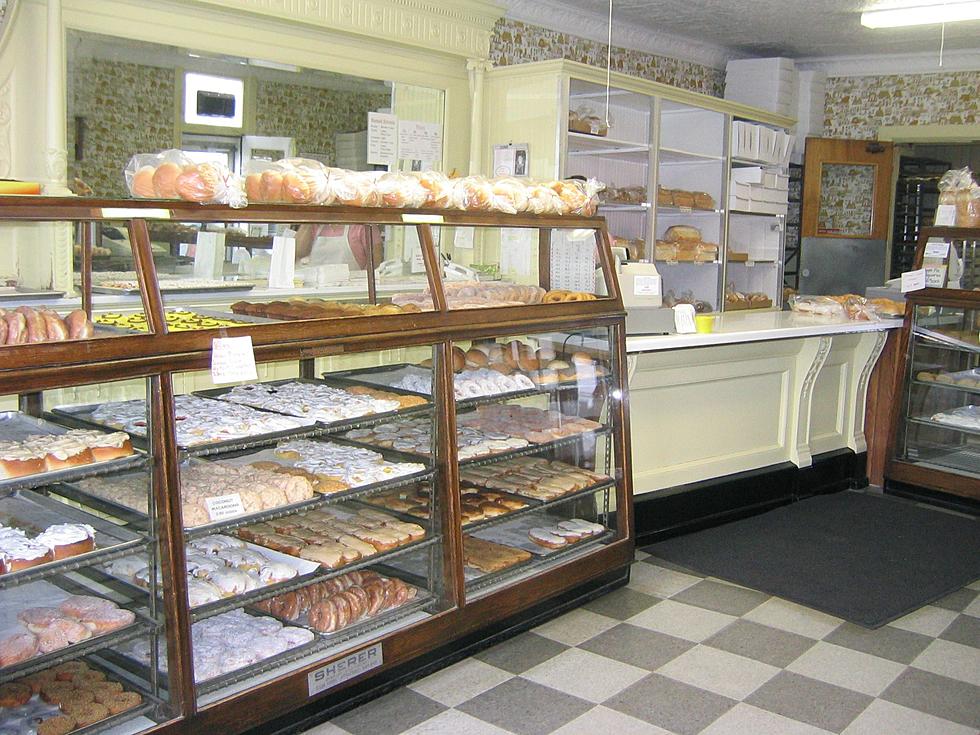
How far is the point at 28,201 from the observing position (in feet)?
7.07

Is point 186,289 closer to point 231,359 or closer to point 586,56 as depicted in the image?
point 231,359

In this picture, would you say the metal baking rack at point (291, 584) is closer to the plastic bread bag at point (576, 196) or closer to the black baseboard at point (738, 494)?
the plastic bread bag at point (576, 196)

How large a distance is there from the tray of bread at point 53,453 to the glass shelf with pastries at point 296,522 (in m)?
0.16

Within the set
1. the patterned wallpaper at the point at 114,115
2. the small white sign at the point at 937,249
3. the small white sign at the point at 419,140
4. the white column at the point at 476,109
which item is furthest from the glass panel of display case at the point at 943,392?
the patterned wallpaper at the point at 114,115

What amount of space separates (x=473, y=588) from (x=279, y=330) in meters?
1.22

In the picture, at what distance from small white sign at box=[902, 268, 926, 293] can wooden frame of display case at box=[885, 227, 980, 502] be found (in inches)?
2.9

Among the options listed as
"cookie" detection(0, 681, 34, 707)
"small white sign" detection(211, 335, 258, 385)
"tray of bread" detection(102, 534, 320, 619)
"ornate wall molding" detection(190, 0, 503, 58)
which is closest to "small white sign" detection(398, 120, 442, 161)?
"ornate wall molding" detection(190, 0, 503, 58)

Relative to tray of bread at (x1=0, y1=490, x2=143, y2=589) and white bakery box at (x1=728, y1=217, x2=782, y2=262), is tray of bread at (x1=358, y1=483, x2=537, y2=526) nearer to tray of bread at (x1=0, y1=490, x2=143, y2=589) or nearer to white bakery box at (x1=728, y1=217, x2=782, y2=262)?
tray of bread at (x1=0, y1=490, x2=143, y2=589)

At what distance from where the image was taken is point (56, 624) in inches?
92.7

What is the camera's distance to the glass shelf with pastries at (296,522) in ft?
8.58

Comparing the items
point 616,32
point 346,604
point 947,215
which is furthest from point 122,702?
point 616,32

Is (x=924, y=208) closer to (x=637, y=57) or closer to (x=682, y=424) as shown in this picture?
(x=637, y=57)

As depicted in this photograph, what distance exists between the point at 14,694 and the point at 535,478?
2016 millimetres

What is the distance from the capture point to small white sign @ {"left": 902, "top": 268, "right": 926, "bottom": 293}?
5500 mm
